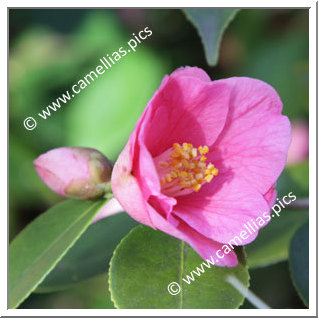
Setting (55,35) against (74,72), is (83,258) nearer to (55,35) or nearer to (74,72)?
(74,72)

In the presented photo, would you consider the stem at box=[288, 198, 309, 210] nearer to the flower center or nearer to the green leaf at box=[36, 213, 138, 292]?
the flower center

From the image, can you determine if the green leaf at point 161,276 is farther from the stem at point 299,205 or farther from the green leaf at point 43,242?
the stem at point 299,205

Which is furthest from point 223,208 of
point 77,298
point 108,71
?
point 108,71

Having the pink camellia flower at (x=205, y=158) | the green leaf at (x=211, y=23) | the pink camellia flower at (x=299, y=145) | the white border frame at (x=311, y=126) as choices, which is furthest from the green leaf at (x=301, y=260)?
the pink camellia flower at (x=299, y=145)

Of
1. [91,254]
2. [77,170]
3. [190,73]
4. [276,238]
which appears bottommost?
[276,238]

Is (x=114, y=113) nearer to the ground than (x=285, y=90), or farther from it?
farther from it

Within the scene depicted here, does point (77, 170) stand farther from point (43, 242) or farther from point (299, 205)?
point (299, 205)

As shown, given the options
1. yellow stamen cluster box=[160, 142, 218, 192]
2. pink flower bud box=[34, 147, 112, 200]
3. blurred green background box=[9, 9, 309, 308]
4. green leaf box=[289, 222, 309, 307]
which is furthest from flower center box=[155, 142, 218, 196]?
blurred green background box=[9, 9, 309, 308]

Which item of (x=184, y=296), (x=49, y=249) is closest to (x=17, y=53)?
(x=49, y=249)
